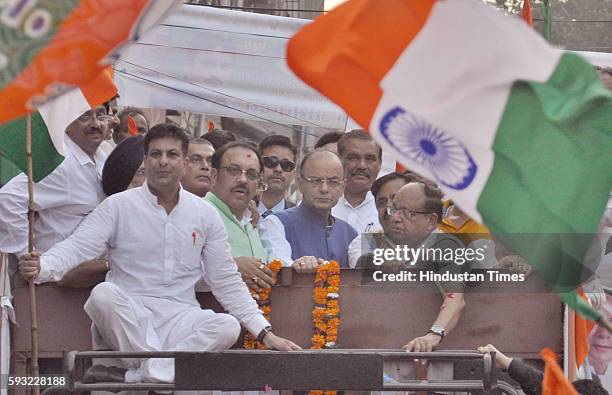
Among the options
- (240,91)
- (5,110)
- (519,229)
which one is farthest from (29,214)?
(240,91)

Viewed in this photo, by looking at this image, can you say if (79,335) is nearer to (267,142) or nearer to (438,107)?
(267,142)

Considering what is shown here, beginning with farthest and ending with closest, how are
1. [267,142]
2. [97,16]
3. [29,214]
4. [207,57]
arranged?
1. [207,57]
2. [267,142]
3. [29,214]
4. [97,16]

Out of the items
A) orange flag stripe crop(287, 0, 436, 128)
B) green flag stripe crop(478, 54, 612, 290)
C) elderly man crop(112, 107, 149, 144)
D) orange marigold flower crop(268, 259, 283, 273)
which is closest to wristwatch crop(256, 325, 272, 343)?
orange marigold flower crop(268, 259, 283, 273)

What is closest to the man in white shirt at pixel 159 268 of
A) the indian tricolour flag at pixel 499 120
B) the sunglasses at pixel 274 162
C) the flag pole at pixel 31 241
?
the flag pole at pixel 31 241

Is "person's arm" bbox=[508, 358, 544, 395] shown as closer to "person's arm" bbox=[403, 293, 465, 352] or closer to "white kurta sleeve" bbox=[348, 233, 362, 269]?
"person's arm" bbox=[403, 293, 465, 352]

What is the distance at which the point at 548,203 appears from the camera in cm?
643

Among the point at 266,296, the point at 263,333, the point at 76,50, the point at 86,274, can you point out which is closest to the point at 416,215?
the point at 266,296

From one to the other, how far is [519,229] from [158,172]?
3386 mm

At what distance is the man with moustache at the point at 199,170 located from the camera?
10.4 m

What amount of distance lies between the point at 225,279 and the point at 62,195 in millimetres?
1059

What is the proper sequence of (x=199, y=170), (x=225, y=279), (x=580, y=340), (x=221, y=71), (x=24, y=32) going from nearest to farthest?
(x=24, y=32) < (x=225, y=279) < (x=580, y=340) < (x=199, y=170) < (x=221, y=71)

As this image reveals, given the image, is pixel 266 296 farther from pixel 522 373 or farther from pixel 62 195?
pixel 522 373

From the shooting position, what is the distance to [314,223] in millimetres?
10102

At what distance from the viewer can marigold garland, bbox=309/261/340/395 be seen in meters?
9.67
